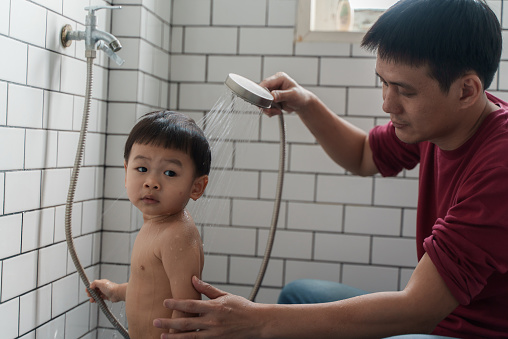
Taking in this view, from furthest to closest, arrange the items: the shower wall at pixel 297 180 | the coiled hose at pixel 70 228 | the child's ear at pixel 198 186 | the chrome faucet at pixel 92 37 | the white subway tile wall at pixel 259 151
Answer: the shower wall at pixel 297 180, the white subway tile wall at pixel 259 151, the chrome faucet at pixel 92 37, the coiled hose at pixel 70 228, the child's ear at pixel 198 186

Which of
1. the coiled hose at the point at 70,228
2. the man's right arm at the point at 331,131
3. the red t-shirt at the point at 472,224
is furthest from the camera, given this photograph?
the man's right arm at the point at 331,131

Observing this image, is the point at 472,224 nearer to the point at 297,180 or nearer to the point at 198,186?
the point at 198,186

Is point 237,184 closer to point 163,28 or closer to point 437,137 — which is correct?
point 163,28

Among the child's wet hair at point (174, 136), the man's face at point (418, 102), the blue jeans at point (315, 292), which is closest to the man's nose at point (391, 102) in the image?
the man's face at point (418, 102)

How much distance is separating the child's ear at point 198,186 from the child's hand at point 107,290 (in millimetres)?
283

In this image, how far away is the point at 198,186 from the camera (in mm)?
1099

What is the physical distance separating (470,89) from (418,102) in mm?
107

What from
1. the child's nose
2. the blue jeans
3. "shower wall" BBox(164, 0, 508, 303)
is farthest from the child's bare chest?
"shower wall" BBox(164, 0, 508, 303)

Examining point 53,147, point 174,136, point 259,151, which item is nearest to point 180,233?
point 174,136

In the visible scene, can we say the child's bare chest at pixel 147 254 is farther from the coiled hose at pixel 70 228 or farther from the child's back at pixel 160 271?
the coiled hose at pixel 70 228

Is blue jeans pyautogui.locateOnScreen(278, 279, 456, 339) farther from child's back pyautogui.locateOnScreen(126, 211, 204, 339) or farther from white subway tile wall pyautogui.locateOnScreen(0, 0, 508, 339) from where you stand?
child's back pyautogui.locateOnScreen(126, 211, 204, 339)

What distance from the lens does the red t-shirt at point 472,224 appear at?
0.98m

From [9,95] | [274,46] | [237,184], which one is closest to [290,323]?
[9,95]

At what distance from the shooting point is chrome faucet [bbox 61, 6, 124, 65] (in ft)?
4.34
